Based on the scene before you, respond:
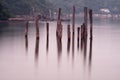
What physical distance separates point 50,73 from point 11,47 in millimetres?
15658

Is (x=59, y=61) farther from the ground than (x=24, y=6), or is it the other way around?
(x=24, y=6)

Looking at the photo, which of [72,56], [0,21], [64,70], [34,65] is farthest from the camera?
A: [0,21]

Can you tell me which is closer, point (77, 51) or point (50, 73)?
point (50, 73)

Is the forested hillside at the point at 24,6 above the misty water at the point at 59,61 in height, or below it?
above

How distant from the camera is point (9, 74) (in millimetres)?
27953

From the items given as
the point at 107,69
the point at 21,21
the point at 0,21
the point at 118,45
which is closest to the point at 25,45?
the point at 118,45

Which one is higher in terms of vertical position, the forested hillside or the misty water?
the forested hillside

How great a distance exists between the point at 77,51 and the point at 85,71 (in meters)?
10.9

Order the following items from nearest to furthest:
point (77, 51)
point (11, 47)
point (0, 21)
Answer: point (77, 51)
point (11, 47)
point (0, 21)

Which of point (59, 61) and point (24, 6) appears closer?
point (59, 61)

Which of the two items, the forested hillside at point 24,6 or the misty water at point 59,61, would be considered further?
the forested hillside at point 24,6

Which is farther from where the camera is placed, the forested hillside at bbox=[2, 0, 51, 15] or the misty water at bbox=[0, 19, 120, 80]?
the forested hillside at bbox=[2, 0, 51, 15]

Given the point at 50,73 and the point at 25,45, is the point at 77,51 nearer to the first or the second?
Answer: the point at 25,45

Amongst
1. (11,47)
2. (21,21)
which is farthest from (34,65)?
(21,21)
